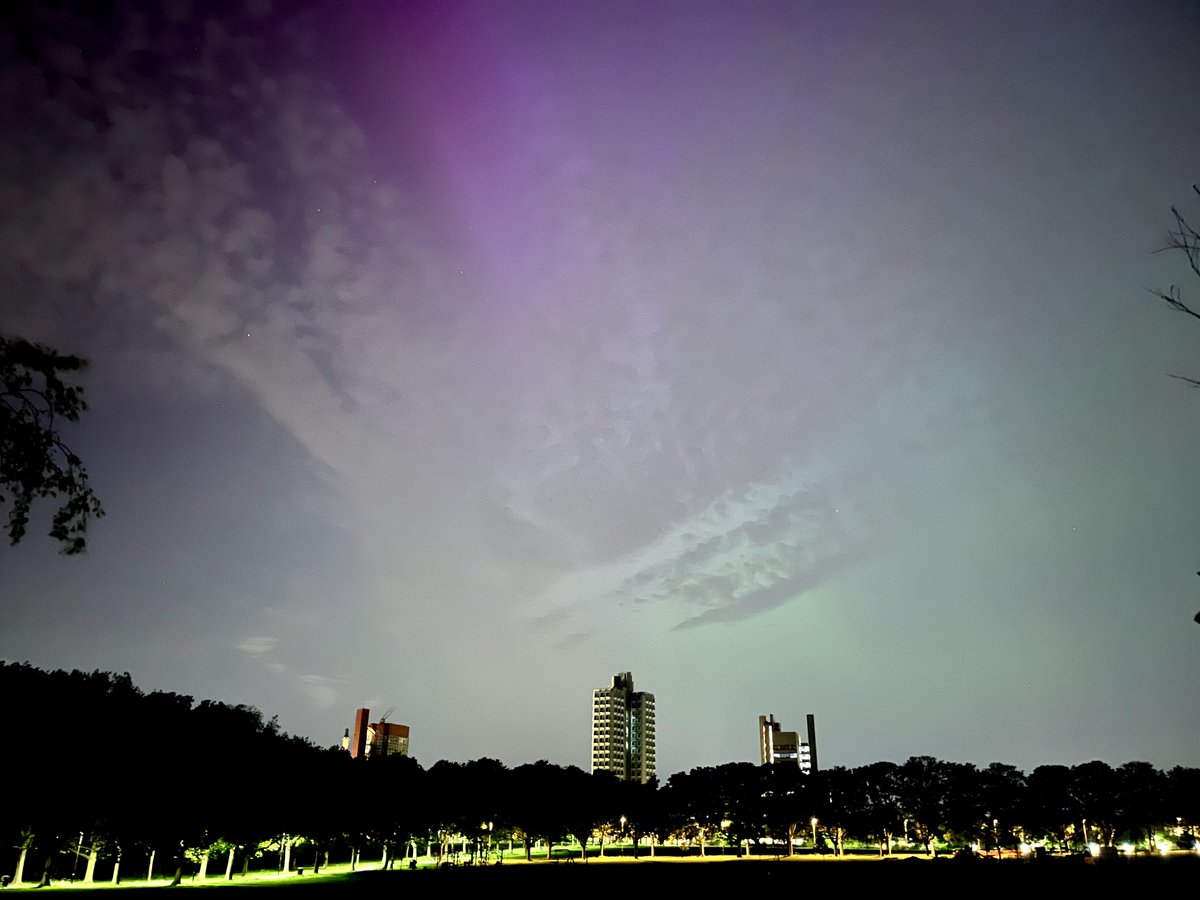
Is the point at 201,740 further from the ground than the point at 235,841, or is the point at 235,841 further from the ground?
the point at 201,740

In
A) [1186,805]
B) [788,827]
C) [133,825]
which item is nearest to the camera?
[133,825]

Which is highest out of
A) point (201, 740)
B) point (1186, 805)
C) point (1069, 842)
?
Result: point (201, 740)

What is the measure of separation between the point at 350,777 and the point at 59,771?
1839 inches

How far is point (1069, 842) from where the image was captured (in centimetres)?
14625

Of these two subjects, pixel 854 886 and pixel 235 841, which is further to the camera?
pixel 235 841

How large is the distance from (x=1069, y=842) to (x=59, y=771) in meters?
172

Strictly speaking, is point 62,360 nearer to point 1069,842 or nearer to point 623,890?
point 623,890

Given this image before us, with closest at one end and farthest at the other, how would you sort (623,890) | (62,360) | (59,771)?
(62,360) → (623,890) → (59,771)

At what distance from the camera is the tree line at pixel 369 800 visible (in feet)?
175

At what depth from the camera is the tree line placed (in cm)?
5325

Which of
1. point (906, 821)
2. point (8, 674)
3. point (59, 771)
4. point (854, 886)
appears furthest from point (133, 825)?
point (906, 821)

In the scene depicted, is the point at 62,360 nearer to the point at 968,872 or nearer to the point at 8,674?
the point at 8,674

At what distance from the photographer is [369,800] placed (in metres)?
91.9

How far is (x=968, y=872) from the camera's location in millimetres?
52375
